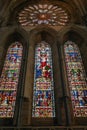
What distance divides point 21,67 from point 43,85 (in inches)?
54.2

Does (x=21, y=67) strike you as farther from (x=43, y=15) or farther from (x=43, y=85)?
(x=43, y=15)

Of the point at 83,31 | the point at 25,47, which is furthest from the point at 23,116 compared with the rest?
the point at 83,31

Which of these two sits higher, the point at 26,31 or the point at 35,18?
the point at 35,18

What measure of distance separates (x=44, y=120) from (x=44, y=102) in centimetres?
82

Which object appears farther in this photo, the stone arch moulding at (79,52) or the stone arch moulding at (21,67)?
the stone arch moulding at (79,52)

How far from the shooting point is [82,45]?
37.1ft

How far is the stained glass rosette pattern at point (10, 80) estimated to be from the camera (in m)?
7.93

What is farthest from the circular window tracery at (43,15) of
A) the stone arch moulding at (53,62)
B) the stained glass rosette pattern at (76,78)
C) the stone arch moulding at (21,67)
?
the stained glass rosette pattern at (76,78)

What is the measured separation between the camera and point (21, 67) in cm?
953

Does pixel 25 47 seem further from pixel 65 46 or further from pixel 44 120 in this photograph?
pixel 44 120

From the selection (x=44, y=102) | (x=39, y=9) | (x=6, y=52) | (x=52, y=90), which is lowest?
(x=44, y=102)

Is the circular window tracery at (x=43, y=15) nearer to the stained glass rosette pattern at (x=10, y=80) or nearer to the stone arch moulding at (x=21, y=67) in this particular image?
the stone arch moulding at (x=21, y=67)

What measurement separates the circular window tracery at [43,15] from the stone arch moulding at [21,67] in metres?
1.67

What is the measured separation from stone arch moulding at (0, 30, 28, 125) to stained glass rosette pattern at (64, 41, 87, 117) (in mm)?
2010
